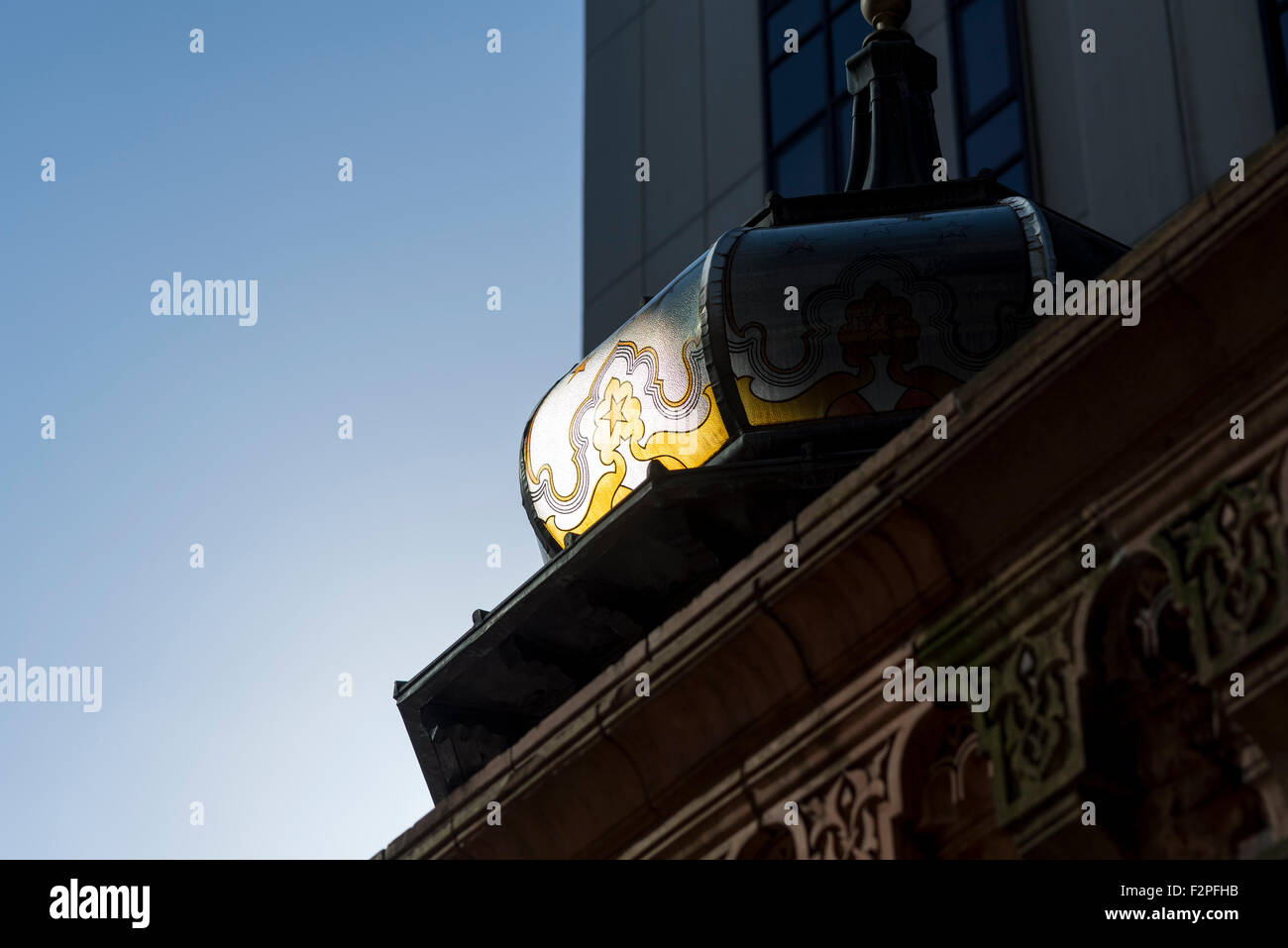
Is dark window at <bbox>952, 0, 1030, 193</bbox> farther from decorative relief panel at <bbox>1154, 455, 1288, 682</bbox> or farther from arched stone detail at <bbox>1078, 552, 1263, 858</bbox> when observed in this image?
decorative relief panel at <bbox>1154, 455, 1288, 682</bbox>

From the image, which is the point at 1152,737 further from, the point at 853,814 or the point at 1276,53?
the point at 1276,53

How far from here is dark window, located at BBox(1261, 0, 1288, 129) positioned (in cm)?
1414

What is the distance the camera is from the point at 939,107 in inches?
704

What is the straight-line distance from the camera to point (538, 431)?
12.3m

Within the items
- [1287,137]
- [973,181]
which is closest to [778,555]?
[1287,137]

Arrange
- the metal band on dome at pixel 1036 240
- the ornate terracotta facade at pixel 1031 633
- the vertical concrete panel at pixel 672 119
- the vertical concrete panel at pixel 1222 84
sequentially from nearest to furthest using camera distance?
the ornate terracotta facade at pixel 1031 633, the metal band on dome at pixel 1036 240, the vertical concrete panel at pixel 1222 84, the vertical concrete panel at pixel 672 119

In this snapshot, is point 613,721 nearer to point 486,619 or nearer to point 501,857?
point 501,857

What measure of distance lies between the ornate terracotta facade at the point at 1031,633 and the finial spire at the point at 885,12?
267 inches

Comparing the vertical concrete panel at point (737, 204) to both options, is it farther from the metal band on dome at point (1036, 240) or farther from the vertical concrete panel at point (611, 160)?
the metal band on dome at point (1036, 240)

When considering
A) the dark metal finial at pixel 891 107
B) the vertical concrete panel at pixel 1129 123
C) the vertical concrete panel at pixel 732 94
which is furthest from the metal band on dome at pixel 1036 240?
the vertical concrete panel at pixel 732 94

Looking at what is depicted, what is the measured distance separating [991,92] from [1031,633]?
465 inches

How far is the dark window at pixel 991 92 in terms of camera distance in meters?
16.9

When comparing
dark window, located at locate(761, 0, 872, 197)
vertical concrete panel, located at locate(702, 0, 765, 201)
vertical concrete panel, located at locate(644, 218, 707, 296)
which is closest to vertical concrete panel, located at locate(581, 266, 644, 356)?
vertical concrete panel, located at locate(644, 218, 707, 296)

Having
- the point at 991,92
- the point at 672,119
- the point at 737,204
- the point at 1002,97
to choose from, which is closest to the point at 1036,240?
the point at 1002,97
